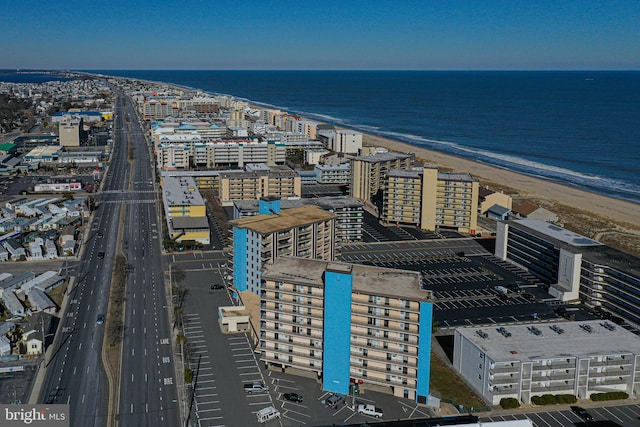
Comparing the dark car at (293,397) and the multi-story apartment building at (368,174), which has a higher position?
the multi-story apartment building at (368,174)

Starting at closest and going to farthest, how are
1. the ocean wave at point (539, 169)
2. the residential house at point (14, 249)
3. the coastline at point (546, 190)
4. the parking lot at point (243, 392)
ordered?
1. the parking lot at point (243, 392)
2. the residential house at point (14, 249)
3. the coastline at point (546, 190)
4. the ocean wave at point (539, 169)

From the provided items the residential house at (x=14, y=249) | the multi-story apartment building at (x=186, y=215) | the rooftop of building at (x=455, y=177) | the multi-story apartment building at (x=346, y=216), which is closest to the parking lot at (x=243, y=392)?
the multi-story apartment building at (x=186, y=215)

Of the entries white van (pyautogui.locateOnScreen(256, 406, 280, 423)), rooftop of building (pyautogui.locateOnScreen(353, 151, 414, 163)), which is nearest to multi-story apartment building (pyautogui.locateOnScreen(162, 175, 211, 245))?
rooftop of building (pyautogui.locateOnScreen(353, 151, 414, 163))

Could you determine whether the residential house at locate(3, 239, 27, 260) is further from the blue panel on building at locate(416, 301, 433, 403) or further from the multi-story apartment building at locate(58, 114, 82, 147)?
the multi-story apartment building at locate(58, 114, 82, 147)

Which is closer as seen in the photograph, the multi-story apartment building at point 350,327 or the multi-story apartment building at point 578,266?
the multi-story apartment building at point 350,327

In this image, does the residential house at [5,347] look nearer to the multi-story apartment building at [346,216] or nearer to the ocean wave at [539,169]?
the multi-story apartment building at [346,216]

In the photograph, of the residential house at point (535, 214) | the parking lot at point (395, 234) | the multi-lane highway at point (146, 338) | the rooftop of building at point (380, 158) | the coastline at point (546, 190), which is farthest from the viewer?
the rooftop of building at point (380, 158)

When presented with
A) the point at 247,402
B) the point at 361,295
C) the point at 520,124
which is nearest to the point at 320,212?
the point at 361,295

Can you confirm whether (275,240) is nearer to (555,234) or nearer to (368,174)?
(555,234)

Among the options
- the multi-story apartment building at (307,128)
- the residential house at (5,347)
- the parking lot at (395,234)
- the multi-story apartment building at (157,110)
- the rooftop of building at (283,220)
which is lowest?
the residential house at (5,347)
